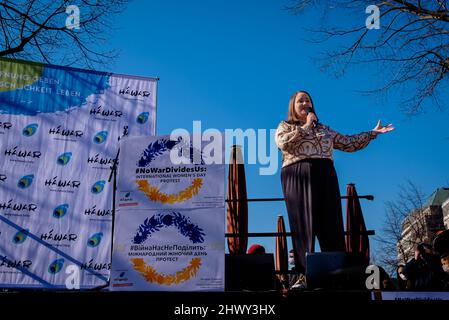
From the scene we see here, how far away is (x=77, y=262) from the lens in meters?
7.11

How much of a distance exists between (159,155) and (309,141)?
184 centimetres

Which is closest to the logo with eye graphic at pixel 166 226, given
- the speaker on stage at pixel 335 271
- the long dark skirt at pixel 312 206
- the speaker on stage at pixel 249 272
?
the speaker on stage at pixel 249 272

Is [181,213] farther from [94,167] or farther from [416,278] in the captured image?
[94,167]

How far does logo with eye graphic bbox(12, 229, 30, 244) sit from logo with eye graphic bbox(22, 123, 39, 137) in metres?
1.40

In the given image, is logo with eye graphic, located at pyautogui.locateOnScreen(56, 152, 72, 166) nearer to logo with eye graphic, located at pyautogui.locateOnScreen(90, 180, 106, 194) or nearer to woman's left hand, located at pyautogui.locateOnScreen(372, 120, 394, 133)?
logo with eye graphic, located at pyautogui.locateOnScreen(90, 180, 106, 194)

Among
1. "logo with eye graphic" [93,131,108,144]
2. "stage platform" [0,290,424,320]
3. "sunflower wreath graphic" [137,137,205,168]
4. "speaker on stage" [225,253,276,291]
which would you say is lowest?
"stage platform" [0,290,424,320]

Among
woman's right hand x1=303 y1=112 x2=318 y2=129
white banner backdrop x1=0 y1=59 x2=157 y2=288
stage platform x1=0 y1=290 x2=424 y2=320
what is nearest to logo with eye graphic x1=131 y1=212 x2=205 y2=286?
stage platform x1=0 y1=290 x2=424 y2=320

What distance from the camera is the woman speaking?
502cm

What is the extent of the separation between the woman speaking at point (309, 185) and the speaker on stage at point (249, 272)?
906 millimetres

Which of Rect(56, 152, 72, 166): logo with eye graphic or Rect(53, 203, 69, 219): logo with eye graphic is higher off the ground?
Rect(56, 152, 72, 166): logo with eye graphic

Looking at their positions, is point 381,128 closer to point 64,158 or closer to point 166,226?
point 166,226

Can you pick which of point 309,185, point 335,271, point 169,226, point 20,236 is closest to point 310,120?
point 309,185

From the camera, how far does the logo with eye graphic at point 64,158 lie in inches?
289
